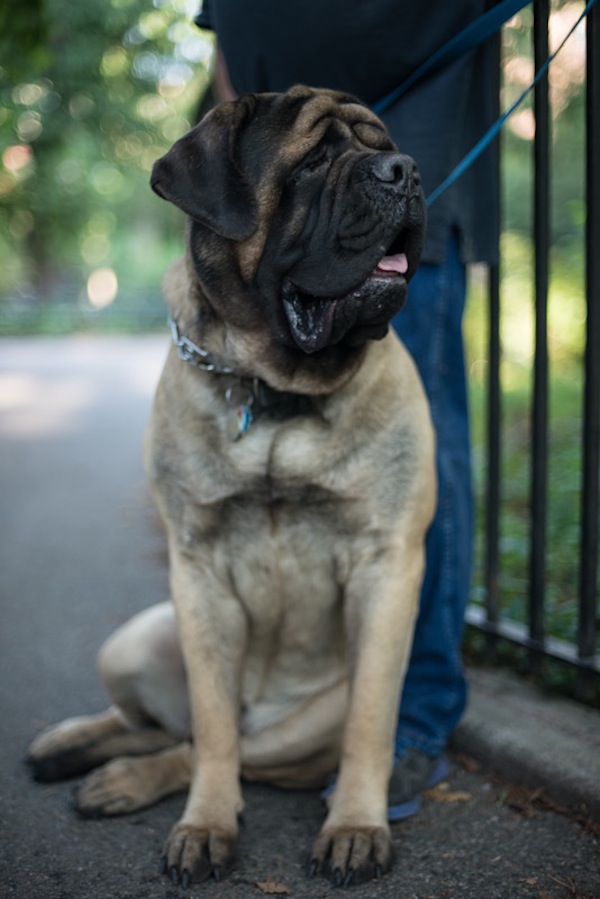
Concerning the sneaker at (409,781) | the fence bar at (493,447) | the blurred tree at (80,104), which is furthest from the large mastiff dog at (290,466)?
the blurred tree at (80,104)

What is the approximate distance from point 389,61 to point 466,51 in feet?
0.67

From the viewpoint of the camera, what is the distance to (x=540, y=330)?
2.94 m

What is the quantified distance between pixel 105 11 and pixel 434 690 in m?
13.8

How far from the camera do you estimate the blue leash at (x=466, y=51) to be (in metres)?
2.50

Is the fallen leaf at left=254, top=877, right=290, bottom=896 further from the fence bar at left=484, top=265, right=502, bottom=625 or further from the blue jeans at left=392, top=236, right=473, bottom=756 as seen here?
the fence bar at left=484, top=265, right=502, bottom=625

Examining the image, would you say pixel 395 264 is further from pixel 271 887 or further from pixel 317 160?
pixel 271 887

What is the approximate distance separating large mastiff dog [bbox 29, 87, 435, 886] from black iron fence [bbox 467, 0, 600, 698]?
0.55 m

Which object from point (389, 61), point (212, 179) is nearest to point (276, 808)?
point (212, 179)

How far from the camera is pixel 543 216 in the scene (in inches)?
115

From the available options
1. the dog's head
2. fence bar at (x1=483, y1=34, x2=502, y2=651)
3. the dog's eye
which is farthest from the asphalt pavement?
the dog's eye

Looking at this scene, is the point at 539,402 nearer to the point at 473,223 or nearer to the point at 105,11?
the point at 473,223

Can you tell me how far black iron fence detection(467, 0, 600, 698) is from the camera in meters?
2.75

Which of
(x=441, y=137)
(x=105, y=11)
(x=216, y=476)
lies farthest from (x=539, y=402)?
(x=105, y=11)

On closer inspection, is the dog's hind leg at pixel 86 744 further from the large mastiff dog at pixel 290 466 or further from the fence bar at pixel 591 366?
the fence bar at pixel 591 366
